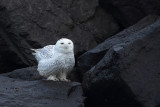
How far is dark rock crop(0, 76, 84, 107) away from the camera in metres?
7.39

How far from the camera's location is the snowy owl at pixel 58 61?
27.9 feet

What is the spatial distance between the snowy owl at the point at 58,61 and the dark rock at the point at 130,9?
3253 millimetres

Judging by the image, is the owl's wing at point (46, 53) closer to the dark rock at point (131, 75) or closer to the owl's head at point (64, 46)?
the owl's head at point (64, 46)

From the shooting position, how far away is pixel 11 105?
721 centimetres

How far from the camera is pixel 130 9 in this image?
11594mm

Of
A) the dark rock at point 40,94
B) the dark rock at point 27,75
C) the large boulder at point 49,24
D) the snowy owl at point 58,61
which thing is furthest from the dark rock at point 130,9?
the dark rock at point 40,94

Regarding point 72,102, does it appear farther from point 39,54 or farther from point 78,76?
point 78,76

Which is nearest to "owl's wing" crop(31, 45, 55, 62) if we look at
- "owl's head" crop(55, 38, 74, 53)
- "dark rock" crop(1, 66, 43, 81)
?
"owl's head" crop(55, 38, 74, 53)

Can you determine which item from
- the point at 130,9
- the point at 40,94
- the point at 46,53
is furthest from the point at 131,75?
the point at 130,9

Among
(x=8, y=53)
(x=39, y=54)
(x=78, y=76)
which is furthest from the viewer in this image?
(x=8, y=53)

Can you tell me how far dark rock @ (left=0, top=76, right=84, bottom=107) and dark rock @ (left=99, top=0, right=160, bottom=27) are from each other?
3.62 m

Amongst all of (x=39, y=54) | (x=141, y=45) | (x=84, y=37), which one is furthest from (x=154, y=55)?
(x=84, y=37)

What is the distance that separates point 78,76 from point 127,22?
228 cm

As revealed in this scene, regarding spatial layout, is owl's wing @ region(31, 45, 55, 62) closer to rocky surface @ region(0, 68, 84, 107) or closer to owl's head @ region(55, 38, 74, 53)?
owl's head @ region(55, 38, 74, 53)
